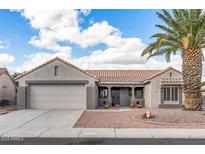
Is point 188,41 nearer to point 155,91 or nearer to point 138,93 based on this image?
point 155,91

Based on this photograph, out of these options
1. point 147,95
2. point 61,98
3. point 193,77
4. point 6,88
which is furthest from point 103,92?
point 193,77

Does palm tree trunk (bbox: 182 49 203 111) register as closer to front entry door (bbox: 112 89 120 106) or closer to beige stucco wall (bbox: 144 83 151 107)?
beige stucco wall (bbox: 144 83 151 107)

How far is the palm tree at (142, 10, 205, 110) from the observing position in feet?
74.5

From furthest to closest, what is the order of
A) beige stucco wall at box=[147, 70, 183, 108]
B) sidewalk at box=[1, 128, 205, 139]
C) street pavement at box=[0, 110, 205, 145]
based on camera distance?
beige stucco wall at box=[147, 70, 183, 108], sidewalk at box=[1, 128, 205, 139], street pavement at box=[0, 110, 205, 145]

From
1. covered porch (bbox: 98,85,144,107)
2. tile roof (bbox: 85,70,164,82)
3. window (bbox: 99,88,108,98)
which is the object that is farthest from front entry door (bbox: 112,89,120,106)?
tile roof (bbox: 85,70,164,82)

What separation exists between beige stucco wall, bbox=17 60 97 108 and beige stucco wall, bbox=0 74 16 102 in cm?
723

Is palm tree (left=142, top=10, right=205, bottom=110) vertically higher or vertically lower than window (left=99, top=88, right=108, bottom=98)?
higher

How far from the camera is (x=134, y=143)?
12.2 metres

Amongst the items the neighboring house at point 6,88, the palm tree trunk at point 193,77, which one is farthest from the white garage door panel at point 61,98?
the palm tree trunk at point 193,77

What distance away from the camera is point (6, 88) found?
37.2 meters

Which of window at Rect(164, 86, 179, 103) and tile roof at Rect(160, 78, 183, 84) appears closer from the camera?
tile roof at Rect(160, 78, 183, 84)

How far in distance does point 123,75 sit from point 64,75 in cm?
1082
